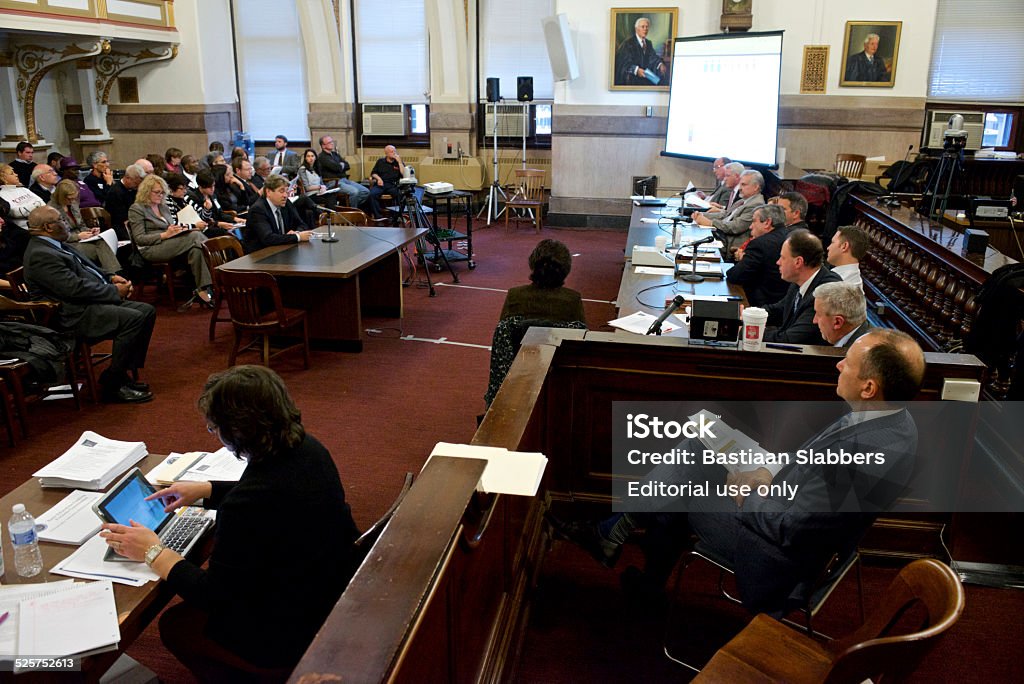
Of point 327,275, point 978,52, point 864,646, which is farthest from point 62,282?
point 978,52

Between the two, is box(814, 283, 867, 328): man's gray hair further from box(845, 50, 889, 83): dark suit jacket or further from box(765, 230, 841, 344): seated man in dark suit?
box(845, 50, 889, 83): dark suit jacket

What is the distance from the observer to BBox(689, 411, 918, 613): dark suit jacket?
2.21 m

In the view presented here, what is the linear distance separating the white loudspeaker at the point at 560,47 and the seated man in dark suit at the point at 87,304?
21.6 ft

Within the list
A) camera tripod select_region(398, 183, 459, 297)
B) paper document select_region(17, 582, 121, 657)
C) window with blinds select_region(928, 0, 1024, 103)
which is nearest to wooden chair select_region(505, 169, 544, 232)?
camera tripod select_region(398, 183, 459, 297)

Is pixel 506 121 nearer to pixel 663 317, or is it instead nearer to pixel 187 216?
pixel 187 216

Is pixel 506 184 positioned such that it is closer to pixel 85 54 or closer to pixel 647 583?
pixel 85 54

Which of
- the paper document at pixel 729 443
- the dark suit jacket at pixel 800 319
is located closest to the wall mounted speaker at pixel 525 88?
the dark suit jacket at pixel 800 319

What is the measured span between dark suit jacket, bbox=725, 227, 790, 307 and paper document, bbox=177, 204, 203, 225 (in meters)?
4.75

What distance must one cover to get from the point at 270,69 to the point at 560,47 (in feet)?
17.0

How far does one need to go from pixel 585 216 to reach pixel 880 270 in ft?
17.8

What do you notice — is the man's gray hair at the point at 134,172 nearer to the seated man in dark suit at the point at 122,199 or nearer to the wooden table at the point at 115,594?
the seated man in dark suit at the point at 122,199

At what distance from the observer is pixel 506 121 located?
11766 mm

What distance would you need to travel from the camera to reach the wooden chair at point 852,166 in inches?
375

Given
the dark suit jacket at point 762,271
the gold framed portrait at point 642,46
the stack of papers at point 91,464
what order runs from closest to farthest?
the stack of papers at point 91,464
the dark suit jacket at point 762,271
the gold framed portrait at point 642,46
